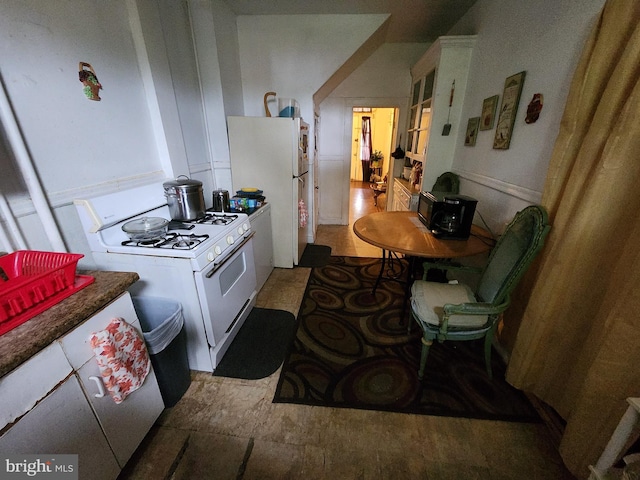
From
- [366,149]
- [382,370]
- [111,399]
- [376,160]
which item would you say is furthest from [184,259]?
[366,149]

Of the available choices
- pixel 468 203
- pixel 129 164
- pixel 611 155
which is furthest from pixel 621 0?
pixel 129 164

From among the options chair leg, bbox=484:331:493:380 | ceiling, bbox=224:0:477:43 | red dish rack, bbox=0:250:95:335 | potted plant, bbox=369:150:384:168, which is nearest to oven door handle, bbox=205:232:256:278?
red dish rack, bbox=0:250:95:335

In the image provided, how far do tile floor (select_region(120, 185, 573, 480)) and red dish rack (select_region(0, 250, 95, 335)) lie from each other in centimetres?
87

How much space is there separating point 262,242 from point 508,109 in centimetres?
231

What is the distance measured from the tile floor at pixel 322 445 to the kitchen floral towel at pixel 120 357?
1.50 ft

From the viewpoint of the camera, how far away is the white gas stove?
1361mm

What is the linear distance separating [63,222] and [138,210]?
360 mm

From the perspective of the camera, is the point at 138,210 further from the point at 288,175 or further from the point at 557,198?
the point at 557,198

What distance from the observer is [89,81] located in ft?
4.79

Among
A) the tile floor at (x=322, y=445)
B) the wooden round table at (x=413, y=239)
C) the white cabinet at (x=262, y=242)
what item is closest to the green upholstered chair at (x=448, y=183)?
the wooden round table at (x=413, y=239)

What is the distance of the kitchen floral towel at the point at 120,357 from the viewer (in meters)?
0.91

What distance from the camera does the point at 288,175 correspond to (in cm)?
263

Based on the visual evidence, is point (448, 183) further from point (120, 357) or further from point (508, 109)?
point (120, 357)
